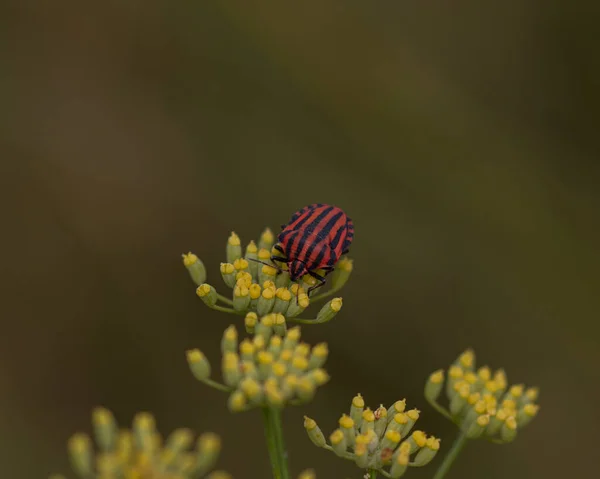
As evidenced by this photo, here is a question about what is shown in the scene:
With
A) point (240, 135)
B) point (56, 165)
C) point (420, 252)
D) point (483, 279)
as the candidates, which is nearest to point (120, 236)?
point (56, 165)

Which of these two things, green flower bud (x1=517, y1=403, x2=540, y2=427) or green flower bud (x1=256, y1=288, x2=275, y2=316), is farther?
green flower bud (x1=517, y1=403, x2=540, y2=427)

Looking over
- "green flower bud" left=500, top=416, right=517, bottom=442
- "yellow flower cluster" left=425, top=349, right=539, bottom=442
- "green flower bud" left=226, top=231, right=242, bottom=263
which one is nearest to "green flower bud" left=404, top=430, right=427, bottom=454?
"yellow flower cluster" left=425, top=349, right=539, bottom=442

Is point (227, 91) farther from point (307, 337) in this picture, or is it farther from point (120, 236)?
point (307, 337)

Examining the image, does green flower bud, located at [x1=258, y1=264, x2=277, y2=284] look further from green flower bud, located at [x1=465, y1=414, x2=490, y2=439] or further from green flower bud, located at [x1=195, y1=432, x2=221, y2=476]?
green flower bud, located at [x1=465, y1=414, x2=490, y2=439]

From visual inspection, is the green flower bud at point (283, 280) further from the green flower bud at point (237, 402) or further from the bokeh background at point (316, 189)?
the bokeh background at point (316, 189)

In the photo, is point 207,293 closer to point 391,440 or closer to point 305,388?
point 305,388

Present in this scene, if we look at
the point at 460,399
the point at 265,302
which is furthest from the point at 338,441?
the point at 460,399
